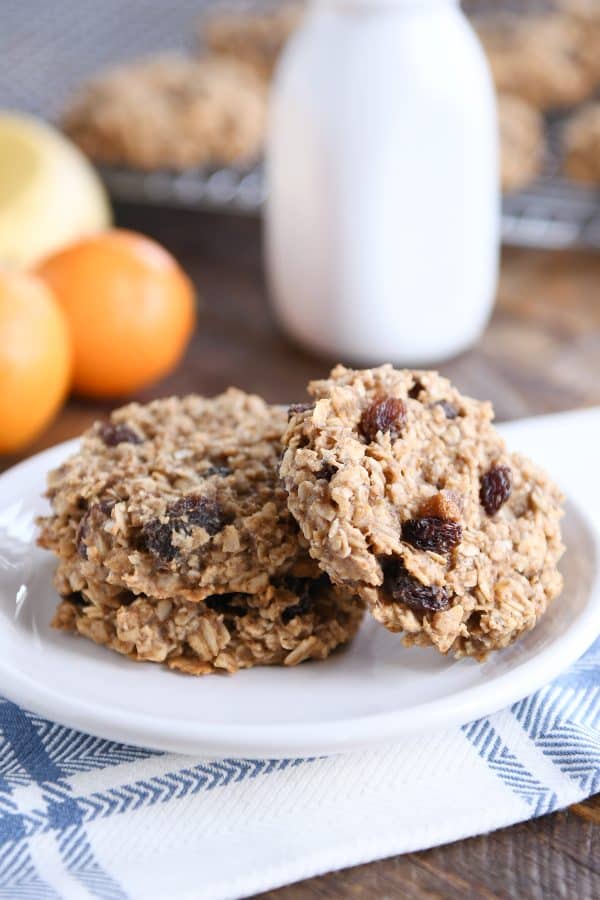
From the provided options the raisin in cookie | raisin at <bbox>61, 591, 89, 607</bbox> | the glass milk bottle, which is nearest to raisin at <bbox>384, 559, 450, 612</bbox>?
the raisin in cookie

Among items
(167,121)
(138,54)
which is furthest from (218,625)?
(138,54)

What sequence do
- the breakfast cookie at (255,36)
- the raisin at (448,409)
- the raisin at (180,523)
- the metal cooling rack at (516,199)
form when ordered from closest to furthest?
the raisin at (180,523), the raisin at (448,409), the metal cooling rack at (516,199), the breakfast cookie at (255,36)

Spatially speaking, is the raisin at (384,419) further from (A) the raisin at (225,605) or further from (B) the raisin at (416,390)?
(A) the raisin at (225,605)

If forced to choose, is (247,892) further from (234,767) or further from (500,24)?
(500,24)

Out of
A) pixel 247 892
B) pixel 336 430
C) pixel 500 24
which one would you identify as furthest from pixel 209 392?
pixel 500 24

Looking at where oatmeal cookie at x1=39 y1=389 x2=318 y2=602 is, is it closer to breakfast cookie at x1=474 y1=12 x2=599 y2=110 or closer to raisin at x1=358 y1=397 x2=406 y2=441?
raisin at x1=358 y1=397 x2=406 y2=441

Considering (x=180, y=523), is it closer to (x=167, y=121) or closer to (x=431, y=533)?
(x=431, y=533)

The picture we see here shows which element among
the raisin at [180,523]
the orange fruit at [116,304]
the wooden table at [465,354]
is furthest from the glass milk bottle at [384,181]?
the raisin at [180,523]
